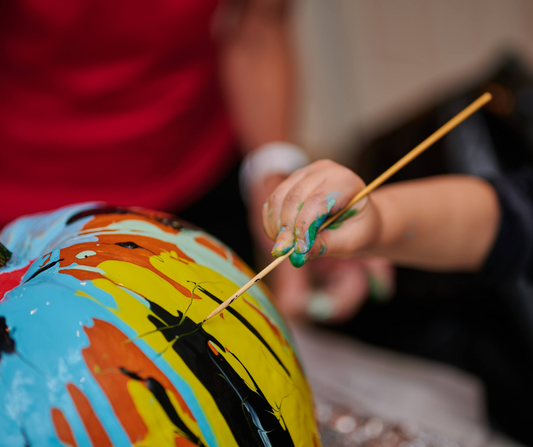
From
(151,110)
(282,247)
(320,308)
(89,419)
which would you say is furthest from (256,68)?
(89,419)

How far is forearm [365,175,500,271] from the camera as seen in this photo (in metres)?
0.48

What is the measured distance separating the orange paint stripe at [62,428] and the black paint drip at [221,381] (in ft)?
0.27

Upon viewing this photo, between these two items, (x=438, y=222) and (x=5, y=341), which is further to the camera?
(x=438, y=222)

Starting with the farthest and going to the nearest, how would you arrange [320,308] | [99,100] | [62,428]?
[320,308]
[99,100]
[62,428]

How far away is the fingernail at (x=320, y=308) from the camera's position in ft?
2.68

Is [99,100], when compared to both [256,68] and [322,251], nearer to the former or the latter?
[256,68]

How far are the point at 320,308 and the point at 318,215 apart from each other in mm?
493

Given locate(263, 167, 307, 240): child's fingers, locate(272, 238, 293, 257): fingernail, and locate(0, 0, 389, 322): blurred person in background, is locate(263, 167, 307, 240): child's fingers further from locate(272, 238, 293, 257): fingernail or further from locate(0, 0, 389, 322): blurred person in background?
locate(0, 0, 389, 322): blurred person in background

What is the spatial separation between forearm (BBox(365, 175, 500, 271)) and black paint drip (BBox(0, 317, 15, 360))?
0.34 meters

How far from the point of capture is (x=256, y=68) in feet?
2.74

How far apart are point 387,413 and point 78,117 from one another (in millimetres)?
682

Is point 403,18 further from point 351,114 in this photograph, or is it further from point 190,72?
point 190,72

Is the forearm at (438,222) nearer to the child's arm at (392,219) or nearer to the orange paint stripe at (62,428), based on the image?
the child's arm at (392,219)

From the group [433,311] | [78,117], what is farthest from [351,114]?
[78,117]
